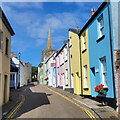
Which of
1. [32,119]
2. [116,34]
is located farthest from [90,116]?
[116,34]

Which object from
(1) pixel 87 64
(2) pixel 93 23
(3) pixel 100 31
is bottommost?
(1) pixel 87 64

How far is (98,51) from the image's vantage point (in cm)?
1147

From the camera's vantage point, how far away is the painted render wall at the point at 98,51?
9.79m

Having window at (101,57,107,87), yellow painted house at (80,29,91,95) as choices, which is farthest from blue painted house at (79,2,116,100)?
yellow painted house at (80,29,91,95)

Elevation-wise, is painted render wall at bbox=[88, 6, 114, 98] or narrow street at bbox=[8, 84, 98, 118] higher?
painted render wall at bbox=[88, 6, 114, 98]

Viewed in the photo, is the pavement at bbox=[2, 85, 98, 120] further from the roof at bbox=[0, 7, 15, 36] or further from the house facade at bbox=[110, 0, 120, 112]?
the roof at bbox=[0, 7, 15, 36]

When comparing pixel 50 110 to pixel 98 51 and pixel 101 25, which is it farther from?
pixel 101 25

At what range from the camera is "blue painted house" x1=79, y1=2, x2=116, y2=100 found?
31.5 ft

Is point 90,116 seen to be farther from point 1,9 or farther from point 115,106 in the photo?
point 1,9

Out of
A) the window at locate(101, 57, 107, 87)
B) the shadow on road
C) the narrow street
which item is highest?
the window at locate(101, 57, 107, 87)

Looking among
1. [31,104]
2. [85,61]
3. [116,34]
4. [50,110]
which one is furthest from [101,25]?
[31,104]

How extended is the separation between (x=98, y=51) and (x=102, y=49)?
0.68m

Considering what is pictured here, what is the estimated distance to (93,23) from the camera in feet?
40.7

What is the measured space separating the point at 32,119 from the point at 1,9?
7.12 meters
